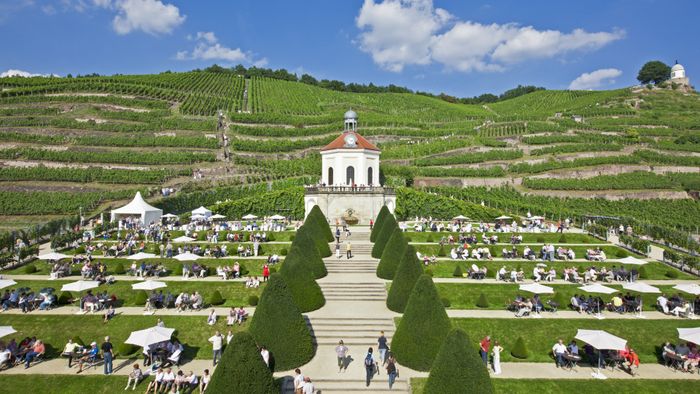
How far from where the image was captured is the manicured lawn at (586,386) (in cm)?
1684

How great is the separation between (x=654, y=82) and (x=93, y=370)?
19133 centimetres

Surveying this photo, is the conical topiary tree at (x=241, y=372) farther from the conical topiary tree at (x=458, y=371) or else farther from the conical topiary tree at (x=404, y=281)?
the conical topiary tree at (x=404, y=281)

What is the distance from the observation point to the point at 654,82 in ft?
518

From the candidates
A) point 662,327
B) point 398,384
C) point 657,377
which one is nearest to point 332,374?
point 398,384

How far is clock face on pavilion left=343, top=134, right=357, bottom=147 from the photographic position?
55094 millimetres

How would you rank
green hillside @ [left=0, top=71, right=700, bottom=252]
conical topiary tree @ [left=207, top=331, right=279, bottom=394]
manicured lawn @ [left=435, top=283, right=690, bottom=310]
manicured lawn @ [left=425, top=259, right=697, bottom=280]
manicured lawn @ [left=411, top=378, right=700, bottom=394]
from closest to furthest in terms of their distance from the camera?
conical topiary tree @ [left=207, top=331, right=279, bottom=394]
manicured lawn @ [left=411, top=378, right=700, bottom=394]
manicured lawn @ [left=435, top=283, right=690, bottom=310]
manicured lawn @ [left=425, top=259, right=697, bottom=280]
green hillside @ [left=0, top=71, right=700, bottom=252]

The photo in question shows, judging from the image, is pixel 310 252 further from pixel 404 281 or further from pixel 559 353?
pixel 559 353

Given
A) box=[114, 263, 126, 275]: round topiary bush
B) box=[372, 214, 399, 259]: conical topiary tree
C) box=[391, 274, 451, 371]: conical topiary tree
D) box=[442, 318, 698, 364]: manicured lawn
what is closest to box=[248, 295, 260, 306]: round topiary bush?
box=[391, 274, 451, 371]: conical topiary tree

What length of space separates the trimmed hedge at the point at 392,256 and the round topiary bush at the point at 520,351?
10109 mm

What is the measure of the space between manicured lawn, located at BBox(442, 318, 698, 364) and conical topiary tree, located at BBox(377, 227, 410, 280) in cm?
697

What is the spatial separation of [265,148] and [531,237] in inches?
2051

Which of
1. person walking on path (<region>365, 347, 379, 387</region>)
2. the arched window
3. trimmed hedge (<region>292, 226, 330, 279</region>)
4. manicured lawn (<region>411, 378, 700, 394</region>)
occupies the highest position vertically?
the arched window

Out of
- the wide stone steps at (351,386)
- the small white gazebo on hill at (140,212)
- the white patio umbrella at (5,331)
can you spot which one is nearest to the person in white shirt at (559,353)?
the wide stone steps at (351,386)

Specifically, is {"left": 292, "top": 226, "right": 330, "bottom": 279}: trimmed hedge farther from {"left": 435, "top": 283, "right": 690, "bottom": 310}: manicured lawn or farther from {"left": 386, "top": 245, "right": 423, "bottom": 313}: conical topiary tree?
{"left": 435, "top": 283, "right": 690, "bottom": 310}: manicured lawn
